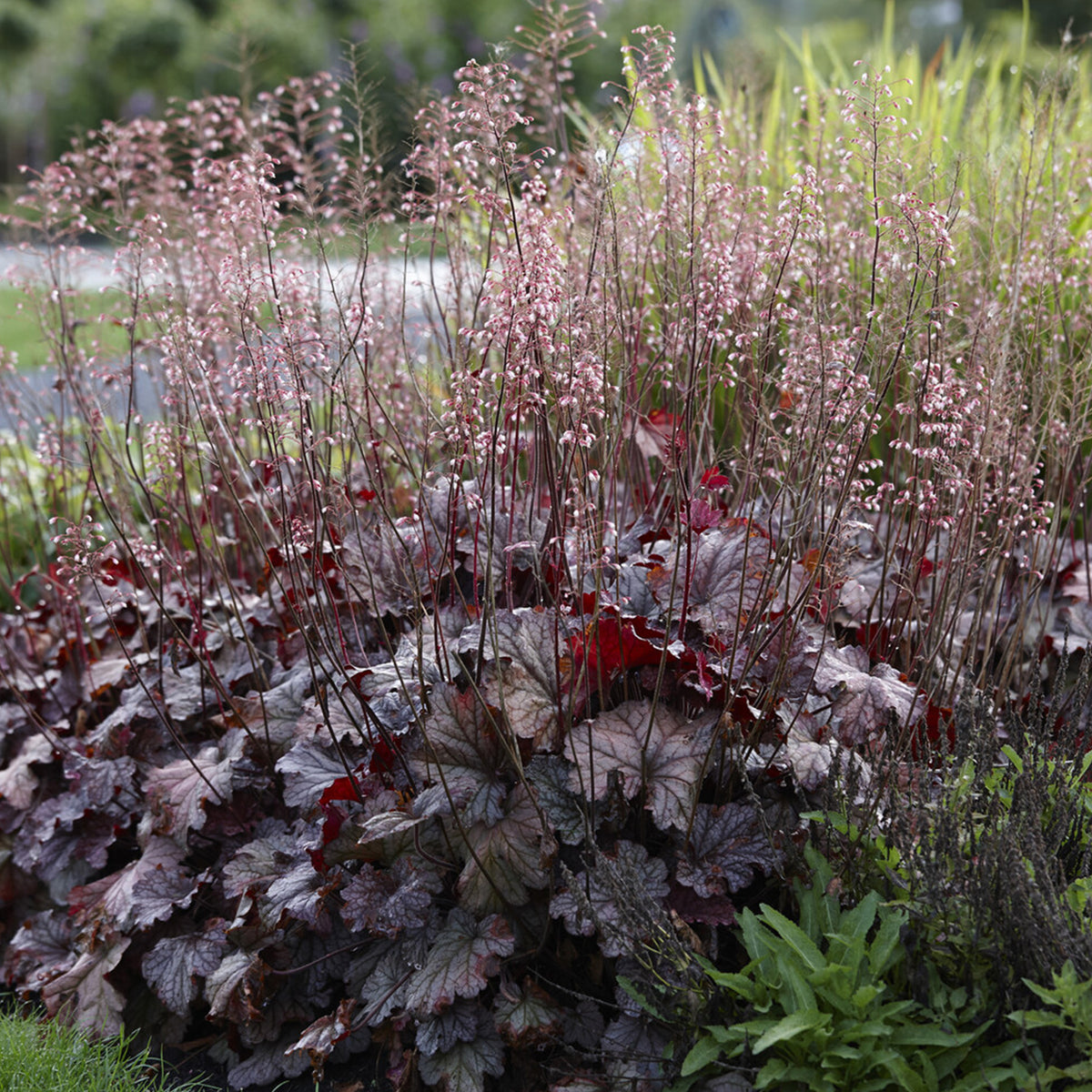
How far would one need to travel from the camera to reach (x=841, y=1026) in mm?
1809

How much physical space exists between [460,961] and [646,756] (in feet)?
1.85

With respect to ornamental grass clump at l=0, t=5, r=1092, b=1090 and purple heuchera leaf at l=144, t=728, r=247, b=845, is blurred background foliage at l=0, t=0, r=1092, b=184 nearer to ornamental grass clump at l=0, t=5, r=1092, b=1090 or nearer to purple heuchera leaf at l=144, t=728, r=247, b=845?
ornamental grass clump at l=0, t=5, r=1092, b=1090

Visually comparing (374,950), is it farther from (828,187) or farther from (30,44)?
(30,44)

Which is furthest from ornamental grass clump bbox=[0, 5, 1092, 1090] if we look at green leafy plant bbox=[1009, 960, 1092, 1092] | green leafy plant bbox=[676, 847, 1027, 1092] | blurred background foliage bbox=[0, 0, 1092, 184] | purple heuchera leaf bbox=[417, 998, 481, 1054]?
blurred background foliage bbox=[0, 0, 1092, 184]

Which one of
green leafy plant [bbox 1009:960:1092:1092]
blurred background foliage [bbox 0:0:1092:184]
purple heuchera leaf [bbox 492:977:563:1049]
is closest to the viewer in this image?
green leafy plant [bbox 1009:960:1092:1092]

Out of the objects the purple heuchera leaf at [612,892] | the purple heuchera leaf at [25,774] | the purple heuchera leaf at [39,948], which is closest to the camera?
the purple heuchera leaf at [612,892]

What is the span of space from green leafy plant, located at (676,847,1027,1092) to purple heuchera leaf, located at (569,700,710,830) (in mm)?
266

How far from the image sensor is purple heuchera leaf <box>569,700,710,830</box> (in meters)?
2.16

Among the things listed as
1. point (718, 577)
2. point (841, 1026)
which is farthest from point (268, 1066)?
point (718, 577)

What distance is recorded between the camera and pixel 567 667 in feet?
7.67

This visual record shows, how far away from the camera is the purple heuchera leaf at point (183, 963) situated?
8.04 feet

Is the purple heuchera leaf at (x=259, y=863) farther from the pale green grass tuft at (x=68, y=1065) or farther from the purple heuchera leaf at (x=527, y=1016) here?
the purple heuchera leaf at (x=527, y=1016)

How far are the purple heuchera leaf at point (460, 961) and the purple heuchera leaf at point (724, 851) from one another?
0.40 metres

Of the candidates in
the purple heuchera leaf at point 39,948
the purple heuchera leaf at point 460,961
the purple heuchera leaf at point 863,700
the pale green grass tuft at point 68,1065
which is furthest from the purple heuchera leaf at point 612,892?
the purple heuchera leaf at point 39,948
